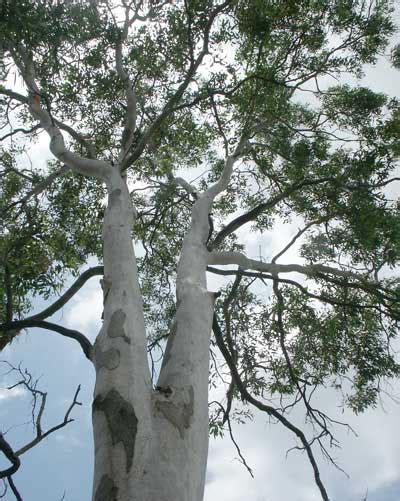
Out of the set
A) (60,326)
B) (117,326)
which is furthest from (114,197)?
(117,326)

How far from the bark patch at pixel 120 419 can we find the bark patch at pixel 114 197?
1612 millimetres

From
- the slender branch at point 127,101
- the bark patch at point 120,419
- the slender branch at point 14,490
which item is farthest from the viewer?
the slender branch at point 127,101

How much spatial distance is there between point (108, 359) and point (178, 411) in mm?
367

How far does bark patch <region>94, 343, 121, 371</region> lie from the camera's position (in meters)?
1.78

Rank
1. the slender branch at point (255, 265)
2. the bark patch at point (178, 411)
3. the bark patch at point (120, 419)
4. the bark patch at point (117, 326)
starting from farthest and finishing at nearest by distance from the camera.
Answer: the slender branch at point (255, 265) → the bark patch at point (117, 326) → the bark patch at point (178, 411) → the bark patch at point (120, 419)

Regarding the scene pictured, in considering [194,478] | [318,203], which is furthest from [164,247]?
[194,478]

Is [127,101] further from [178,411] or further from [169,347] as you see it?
[178,411]

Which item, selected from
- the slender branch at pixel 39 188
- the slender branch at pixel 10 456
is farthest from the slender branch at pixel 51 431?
the slender branch at pixel 39 188

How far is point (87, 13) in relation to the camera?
15.3ft

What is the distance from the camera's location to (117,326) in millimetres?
1948

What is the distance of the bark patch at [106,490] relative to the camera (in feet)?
4.44

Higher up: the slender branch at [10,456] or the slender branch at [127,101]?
the slender branch at [127,101]

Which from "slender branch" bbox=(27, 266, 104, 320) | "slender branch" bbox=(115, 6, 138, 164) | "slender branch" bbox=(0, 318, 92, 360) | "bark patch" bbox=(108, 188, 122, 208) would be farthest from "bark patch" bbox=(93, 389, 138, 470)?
"slender branch" bbox=(115, 6, 138, 164)

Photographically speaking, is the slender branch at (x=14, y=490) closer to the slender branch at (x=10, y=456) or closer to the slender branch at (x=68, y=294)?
the slender branch at (x=10, y=456)
